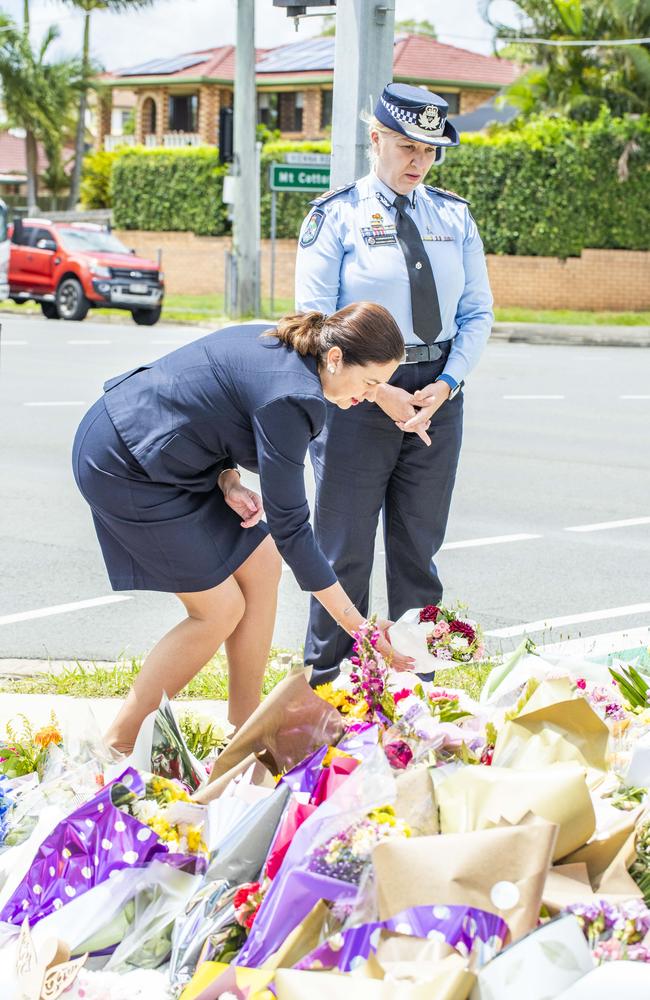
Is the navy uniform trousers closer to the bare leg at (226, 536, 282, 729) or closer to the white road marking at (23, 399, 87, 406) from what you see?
the bare leg at (226, 536, 282, 729)

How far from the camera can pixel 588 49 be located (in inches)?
1194

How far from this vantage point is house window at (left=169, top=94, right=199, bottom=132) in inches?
2154

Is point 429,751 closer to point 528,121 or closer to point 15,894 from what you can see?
point 15,894

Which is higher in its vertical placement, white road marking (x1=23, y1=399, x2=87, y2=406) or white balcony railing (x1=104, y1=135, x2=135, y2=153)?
white balcony railing (x1=104, y1=135, x2=135, y2=153)

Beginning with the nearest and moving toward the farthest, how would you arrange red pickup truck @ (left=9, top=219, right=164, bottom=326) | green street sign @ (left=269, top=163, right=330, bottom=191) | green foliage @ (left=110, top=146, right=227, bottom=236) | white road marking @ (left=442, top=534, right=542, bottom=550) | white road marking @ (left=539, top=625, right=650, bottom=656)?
white road marking @ (left=539, top=625, right=650, bottom=656)
white road marking @ (left=442, top=534, right=542, bottom=550)
green street sign @ (left=269, top=163, right=330, bottom=191)
red pickup truck @ (left=9, top=219, right=164, bottom=326)
green foliage @ (left=110, top=146, right=227, bottom=236)

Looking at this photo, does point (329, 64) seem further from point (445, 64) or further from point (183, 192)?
point (183, 192)

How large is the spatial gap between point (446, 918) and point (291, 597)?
4.58 meters

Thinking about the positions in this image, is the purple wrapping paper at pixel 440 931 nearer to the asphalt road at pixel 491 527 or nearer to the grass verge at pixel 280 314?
the asphalt road at pixel 491 527

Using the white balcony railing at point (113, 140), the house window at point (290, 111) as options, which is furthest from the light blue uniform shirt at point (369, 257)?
the white balcony railing at point (113, 140)

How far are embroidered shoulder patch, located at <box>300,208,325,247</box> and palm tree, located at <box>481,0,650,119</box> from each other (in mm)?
26665

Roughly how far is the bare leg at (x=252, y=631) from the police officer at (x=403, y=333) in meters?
0.50

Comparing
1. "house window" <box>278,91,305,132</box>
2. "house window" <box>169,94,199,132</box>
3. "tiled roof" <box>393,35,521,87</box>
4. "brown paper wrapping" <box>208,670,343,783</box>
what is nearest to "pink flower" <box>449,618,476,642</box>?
"brown paper wrapping" <box>208,670,343,783</box>

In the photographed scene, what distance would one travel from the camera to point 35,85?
51.2 metres

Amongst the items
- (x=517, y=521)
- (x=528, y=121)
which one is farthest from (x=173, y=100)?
(x=517, y=521)
